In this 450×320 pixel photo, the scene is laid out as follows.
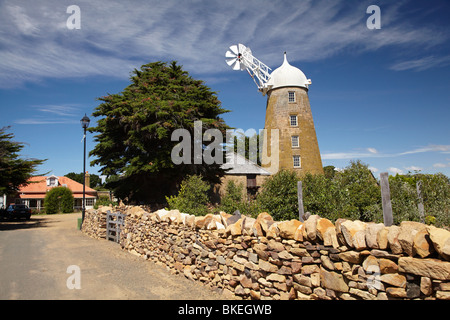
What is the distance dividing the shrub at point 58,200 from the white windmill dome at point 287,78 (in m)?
33.4

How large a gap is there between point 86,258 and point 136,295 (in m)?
4.93

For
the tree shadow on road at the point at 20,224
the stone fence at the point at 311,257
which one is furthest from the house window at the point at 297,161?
the stone fence at the point at 311,257

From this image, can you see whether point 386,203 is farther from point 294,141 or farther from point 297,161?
point 294,141

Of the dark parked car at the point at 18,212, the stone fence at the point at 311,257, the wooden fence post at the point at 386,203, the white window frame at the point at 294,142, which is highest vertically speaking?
the white window frame at the point at 294,142

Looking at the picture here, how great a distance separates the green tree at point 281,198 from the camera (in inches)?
413

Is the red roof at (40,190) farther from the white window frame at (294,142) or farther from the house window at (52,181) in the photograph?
the white window frame at (294,142)

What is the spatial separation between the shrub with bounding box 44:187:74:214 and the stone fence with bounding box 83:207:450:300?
41406mm

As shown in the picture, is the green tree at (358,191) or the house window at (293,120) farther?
the house window at (293,120)

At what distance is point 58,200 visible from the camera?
4422 cm

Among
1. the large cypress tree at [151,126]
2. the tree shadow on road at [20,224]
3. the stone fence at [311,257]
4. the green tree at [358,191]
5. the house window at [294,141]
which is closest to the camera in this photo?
the stone fence at [311,257]

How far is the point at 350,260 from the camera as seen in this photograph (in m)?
4.56

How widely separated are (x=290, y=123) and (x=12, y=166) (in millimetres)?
25403

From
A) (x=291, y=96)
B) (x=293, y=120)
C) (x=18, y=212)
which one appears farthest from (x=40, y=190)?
(x=291, y=96)
